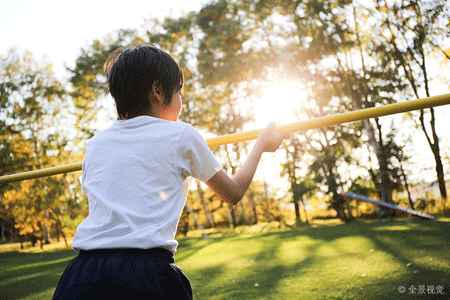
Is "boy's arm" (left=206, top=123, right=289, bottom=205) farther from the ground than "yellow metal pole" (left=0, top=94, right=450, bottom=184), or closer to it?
closer to it

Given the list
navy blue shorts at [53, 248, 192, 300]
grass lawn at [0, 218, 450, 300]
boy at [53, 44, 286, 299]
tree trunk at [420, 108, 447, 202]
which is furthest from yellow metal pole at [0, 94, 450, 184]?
tree trunk at [420, 108, 447, 202]

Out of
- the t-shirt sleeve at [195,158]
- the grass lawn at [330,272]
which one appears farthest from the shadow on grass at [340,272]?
the t-shirt sleeve at [195,158]

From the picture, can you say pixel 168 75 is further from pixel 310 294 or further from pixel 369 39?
pixel 369 39

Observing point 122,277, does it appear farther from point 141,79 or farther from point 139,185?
point 141,79

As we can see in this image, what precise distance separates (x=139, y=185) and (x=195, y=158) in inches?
7.2

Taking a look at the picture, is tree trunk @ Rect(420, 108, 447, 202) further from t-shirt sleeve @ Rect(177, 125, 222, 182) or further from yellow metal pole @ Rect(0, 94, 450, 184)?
t-shirt sleeve @ Rect(177, 125, 222, 182)

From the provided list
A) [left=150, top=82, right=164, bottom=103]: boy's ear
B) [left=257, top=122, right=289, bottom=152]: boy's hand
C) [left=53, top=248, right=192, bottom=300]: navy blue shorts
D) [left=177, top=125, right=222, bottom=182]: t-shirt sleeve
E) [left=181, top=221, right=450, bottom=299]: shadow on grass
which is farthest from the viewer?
[left=181, top=221, right=450, bottom=299]: shadow on grass

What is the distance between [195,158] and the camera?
1.10 meters

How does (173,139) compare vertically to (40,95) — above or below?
below

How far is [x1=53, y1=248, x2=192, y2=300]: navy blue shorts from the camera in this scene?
946 millimetres

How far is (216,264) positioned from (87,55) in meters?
15.7

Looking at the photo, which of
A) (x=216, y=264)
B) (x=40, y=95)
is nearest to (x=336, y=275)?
(x=216, y=264)

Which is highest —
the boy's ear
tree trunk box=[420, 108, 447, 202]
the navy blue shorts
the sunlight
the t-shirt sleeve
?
the sunlight

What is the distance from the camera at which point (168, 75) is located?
121cm
